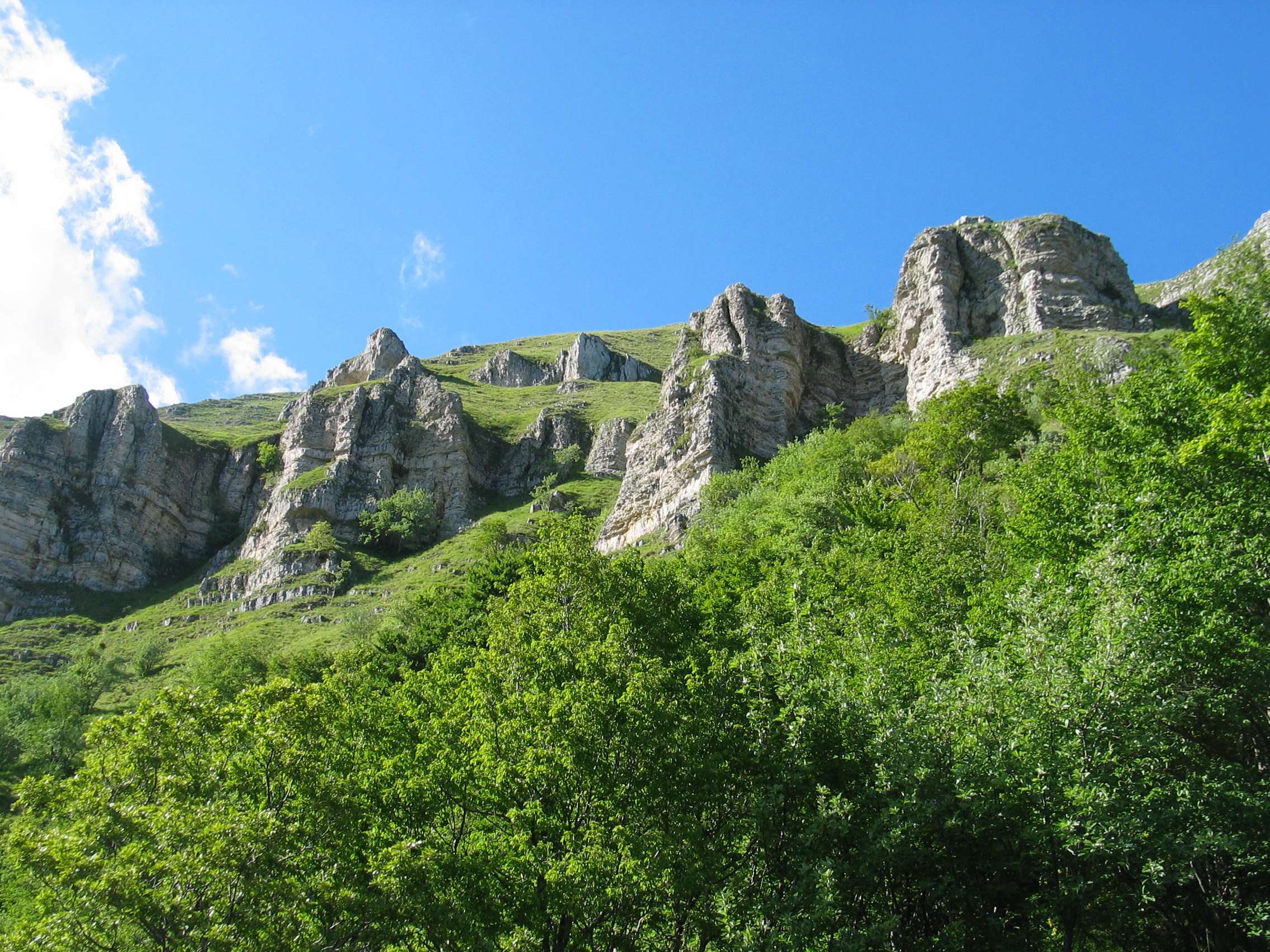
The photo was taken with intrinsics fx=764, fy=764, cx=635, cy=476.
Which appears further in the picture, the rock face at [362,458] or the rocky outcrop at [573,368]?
the rocky outcrop at [573,368]

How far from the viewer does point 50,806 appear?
12.9m

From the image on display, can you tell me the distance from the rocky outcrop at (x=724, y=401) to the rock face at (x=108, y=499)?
64.6 m

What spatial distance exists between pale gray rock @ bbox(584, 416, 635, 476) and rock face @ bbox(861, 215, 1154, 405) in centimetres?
3996

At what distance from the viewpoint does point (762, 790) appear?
Answer: 1438cm

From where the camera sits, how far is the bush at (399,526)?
9950 cm

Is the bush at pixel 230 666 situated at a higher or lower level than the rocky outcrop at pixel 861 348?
lower

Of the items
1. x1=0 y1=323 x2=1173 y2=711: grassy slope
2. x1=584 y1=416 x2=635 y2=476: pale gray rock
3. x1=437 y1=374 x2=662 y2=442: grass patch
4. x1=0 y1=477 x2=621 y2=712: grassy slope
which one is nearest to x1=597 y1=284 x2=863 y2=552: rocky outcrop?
x1=0 y1=323 x2=1173 y2=711: grassy slope

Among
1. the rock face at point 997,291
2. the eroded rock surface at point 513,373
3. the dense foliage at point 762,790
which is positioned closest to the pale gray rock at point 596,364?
the eroded rock surface at point 513,373

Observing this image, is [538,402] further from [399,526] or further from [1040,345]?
[1040,345]

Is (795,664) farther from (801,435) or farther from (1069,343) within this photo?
(801,435)

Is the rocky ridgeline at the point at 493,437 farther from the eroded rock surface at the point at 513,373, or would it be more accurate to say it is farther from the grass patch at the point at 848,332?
the eroded rock surface at the point at 513,373

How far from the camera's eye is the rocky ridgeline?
79.1 m

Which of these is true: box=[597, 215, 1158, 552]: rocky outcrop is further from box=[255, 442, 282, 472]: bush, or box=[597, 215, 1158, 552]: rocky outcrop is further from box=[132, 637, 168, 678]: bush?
box=[255, 442, 282, 472]: bush

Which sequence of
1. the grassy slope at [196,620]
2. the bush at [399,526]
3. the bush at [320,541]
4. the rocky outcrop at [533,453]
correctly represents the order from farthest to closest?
the rocky outcrop at [533,453], the bush at [399,526], the bush at [320,541], the grassy slope at [196,620]
